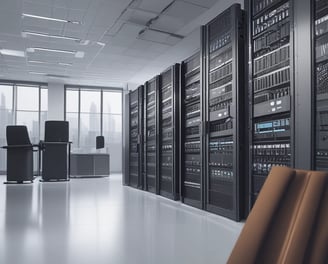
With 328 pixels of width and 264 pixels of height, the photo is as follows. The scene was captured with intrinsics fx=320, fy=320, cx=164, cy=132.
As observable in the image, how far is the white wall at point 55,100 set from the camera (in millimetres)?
11828

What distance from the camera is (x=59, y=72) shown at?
1011 centimetres

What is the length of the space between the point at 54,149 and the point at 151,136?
3501 mm

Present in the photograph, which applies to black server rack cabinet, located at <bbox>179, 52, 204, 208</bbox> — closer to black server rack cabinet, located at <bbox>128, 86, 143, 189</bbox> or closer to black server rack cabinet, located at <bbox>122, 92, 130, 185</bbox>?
black server rack cabinet, located at <bbox>128, 86, 143, 189</bbox>

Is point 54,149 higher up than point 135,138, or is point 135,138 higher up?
point 135,138

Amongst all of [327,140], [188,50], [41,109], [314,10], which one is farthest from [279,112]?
[41,109]

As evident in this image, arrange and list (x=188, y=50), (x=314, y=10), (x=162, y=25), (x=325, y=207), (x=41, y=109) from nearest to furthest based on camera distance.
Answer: (x=325, y=207), (x=314, y=10), (x=162, y=25), (x=188, y=50), (x=41, y=109)

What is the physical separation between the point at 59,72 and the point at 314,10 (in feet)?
30.2

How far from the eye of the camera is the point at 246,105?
2.98 meters

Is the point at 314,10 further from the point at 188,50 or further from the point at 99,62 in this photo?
the point at 99,62

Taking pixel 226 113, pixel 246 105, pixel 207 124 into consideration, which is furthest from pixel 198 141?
pixel 246 105

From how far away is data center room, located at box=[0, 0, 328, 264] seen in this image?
92 cm

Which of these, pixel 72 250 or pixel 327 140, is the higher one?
pixel 327 140

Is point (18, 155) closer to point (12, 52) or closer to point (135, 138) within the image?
point (12, 52)

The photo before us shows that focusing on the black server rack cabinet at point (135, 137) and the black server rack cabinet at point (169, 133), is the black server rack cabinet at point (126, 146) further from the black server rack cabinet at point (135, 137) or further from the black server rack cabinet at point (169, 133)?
the black server rack cabinet at point (169, 133)
